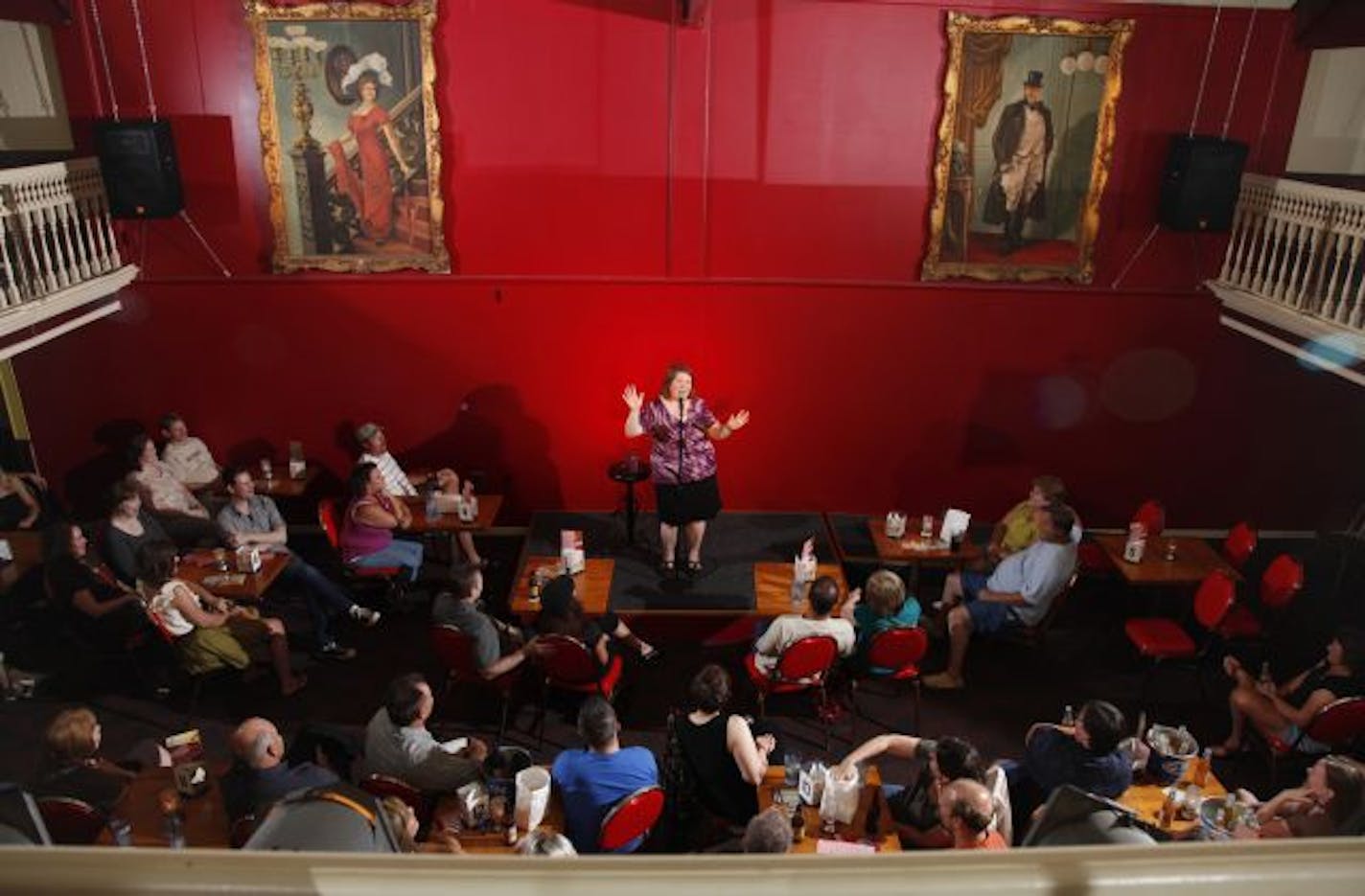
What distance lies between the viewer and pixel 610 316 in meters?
8.43

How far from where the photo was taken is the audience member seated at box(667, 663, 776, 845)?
475 cm

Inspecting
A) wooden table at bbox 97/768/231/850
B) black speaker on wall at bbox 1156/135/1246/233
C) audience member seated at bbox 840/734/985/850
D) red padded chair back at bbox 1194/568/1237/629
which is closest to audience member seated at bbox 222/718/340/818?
wooden table at bbox 97/768/231/850

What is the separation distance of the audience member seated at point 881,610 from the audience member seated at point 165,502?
4.65m

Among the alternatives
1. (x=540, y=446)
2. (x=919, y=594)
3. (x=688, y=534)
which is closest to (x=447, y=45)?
(x=540, y=446)

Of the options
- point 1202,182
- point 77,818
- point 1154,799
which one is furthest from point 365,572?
point 1202,182

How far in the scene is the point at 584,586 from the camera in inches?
278

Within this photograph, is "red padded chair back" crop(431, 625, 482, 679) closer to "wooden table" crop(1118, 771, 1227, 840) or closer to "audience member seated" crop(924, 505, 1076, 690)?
"audience member seated" crop(924, 505, 1076, 690)

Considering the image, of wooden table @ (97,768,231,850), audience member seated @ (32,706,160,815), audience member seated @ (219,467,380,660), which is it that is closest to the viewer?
wooden table @ (97,768,231,850)

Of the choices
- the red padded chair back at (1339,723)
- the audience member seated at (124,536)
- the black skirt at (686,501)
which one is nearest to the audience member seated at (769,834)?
the red padded chair back at (1339,723)

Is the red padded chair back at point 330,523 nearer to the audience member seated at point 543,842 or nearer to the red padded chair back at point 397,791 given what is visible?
the red padded chair back at point 397,791

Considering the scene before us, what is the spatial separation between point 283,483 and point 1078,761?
6.42 meters

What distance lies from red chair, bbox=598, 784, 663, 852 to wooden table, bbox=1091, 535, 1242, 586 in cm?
407

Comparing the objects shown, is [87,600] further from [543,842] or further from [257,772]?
[543,842]

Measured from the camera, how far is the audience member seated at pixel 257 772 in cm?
430
